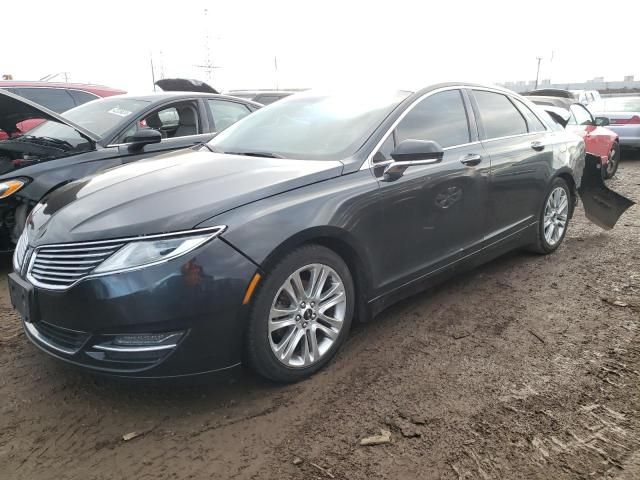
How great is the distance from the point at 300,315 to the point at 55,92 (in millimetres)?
6533

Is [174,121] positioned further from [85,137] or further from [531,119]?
[531,119]

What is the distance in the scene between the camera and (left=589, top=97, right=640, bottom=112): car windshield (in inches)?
489

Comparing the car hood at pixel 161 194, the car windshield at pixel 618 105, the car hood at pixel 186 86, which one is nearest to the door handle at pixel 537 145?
the car hood at pixel 161 194

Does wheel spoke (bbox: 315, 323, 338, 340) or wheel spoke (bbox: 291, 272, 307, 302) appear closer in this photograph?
wheel spoke (bbox: 291, 272, 307, 302)

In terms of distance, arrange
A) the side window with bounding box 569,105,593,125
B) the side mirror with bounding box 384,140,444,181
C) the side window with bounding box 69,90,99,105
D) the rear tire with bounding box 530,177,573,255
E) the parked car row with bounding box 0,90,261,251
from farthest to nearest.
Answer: the side window with bounding box 569,105,593,125
the side window with bounding box 69,90,99,105
the rear tire with bounding box 530,177,573,255
the parked car row with bounding box 0,90,261,251
the side mirror with bounding box 384,140,444,181

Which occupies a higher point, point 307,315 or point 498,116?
point 498,116

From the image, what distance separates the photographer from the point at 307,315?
272 cm

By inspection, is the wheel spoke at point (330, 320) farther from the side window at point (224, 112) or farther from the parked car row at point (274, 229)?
the side window at point (224, 112)

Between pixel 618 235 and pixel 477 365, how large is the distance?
12.1ft

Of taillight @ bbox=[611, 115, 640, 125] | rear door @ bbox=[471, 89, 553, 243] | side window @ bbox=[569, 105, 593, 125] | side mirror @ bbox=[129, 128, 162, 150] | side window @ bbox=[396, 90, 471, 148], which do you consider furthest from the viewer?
taillight @ bbox=[611, 115, 640, 125]

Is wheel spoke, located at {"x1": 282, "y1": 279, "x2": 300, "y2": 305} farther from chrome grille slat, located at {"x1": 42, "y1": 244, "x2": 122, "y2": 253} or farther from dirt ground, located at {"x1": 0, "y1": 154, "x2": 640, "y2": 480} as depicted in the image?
chrome grille slat, located at {"x1": 42, "y1": 244, "x2": 122, "y2": 253}

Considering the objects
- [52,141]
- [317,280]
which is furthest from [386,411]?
[52,141]

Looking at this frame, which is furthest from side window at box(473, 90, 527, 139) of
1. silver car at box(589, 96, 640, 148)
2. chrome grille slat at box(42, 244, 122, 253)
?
silver car at box(589, 96, 640, 148)

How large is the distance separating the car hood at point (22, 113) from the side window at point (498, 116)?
11.0ft
